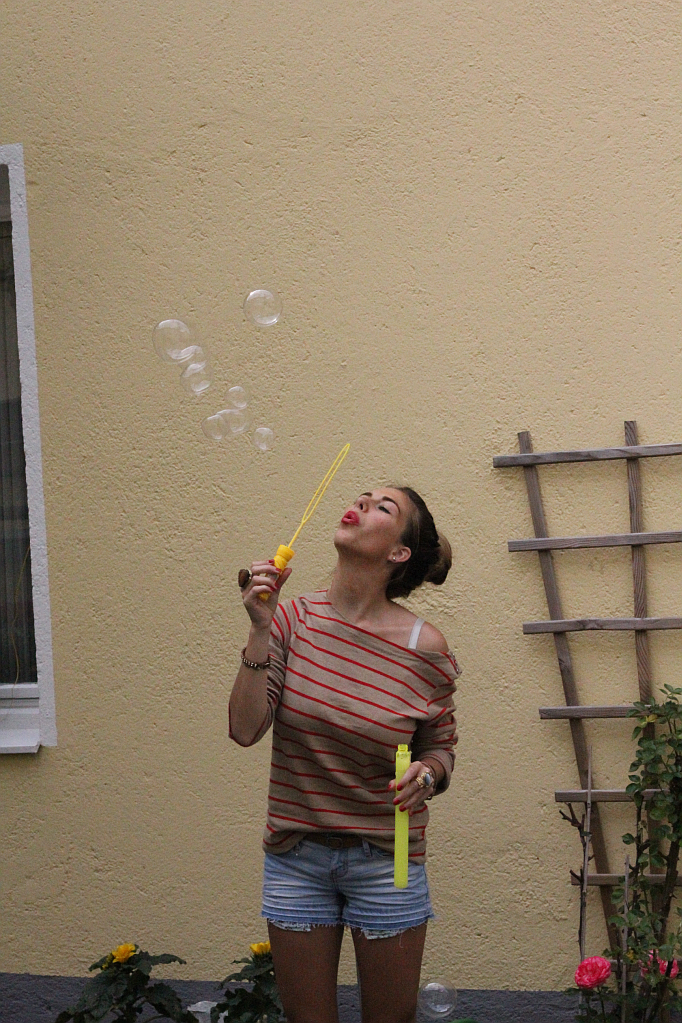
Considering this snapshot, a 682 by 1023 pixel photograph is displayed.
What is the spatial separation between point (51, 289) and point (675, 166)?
221 cm

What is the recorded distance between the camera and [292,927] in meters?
2.51

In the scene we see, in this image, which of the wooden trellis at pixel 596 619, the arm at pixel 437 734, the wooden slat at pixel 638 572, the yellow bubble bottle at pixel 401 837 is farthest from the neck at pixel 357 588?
the wooden slat at pixel 638 572

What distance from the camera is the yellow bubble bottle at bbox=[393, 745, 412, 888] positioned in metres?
2.38

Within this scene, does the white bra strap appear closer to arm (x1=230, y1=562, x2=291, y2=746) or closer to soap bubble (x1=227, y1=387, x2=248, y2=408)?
arm (x1=230, y1=562, x2=291, y2=746)

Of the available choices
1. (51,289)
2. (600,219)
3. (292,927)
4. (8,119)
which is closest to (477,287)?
(600,219)

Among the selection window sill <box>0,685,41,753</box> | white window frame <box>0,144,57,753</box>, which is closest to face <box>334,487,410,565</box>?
white window frame <box>0,144,57,753</box>

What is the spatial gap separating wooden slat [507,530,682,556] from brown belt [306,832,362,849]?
152 centimetres

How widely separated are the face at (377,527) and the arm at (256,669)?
0.20m

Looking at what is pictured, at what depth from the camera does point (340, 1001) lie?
3922 millimetres

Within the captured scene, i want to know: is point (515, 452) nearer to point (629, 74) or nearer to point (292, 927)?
point (629, 74)

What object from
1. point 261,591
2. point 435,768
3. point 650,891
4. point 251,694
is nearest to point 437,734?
point 435,768

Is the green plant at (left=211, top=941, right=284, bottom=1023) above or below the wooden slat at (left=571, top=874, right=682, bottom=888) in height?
below

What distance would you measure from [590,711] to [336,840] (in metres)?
1.47

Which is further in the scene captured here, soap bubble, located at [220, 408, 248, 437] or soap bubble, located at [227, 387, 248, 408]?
soap bubble, located at [227, 387, 248, 408]
